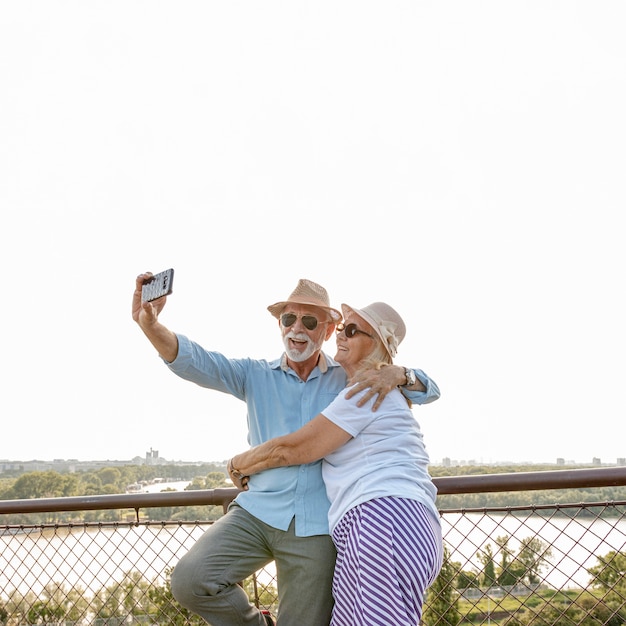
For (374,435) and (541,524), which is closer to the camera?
(374,435)

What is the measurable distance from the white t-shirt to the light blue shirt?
0.44ft

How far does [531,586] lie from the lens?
3064 mm

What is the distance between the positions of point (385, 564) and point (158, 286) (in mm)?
1373

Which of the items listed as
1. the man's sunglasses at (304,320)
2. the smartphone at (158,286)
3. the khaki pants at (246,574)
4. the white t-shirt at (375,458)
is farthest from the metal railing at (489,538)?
the smartphone at (158,286)

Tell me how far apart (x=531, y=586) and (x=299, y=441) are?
1.45 metres

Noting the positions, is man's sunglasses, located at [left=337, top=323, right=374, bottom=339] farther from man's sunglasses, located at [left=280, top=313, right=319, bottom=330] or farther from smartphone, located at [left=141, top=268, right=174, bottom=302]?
smartphone, located at [left=141, top=268, right=174, bottom=302]

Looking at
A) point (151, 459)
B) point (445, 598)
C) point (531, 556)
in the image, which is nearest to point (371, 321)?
point (531, 556)

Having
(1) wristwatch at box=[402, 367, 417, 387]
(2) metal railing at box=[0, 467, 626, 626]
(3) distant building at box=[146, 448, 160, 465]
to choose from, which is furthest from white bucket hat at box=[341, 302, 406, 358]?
(3) distant building at box=[146, 448, 160, 465]

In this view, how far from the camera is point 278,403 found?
286 centimetres

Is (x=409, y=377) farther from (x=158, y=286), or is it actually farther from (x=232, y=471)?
(x=158, y=286)

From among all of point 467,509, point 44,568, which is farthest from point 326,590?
point 44,568

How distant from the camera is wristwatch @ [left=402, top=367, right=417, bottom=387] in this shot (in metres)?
2.59

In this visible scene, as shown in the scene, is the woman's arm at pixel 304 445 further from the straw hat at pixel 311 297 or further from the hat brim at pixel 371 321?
the straw hat at pixel 311 297

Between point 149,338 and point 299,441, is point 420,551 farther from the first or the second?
point 149,338
